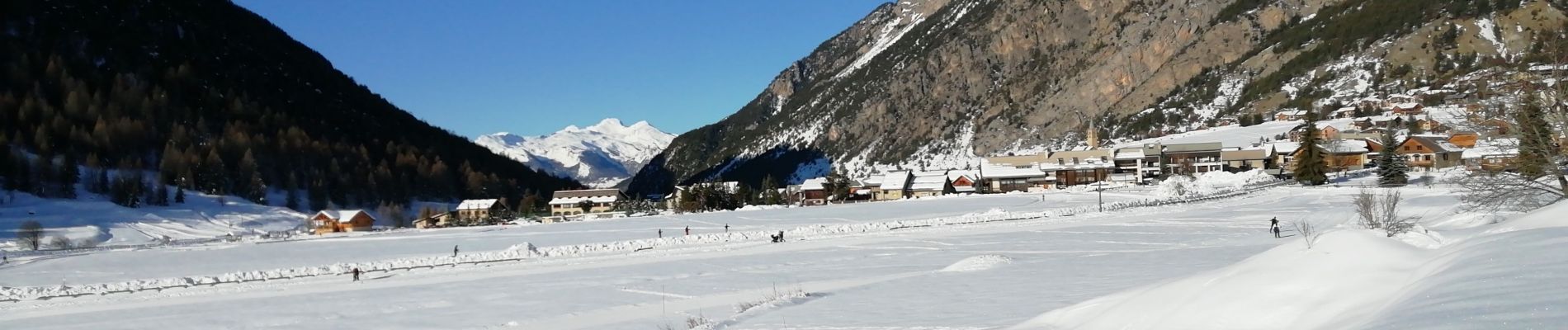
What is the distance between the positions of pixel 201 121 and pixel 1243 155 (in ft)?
454

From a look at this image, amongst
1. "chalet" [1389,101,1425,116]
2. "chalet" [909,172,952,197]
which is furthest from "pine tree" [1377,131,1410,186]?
"chalet" [1389,101,1425,116]

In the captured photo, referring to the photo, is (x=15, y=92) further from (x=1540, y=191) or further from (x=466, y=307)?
(x=1540, y=191)

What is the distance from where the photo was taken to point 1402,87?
139500 mm

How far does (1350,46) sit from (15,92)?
207343mm

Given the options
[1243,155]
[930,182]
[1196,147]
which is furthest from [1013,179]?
[1243,155]

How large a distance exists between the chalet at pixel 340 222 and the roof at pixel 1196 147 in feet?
327

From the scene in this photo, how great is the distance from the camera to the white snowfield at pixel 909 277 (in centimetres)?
700

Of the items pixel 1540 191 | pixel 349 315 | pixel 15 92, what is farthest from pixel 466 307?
pixel 15 92

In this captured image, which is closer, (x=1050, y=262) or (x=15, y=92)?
(x=1050, y=262)

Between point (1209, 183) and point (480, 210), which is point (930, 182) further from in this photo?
point (480, 210)

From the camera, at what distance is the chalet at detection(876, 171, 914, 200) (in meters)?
106

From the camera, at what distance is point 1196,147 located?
118 metres

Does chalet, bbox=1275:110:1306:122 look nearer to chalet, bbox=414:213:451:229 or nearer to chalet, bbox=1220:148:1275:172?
chalet, bbox=1220:148:1275:172

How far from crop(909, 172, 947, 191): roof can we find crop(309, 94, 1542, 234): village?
5.8 inches
